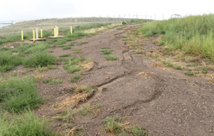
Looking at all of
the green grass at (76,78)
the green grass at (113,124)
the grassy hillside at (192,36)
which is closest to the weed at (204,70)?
the grassy hillside at (192,36)

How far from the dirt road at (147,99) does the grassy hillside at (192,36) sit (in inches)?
75.7

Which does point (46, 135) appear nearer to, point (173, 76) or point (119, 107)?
point (119, 107)

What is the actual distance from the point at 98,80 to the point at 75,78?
635 mm

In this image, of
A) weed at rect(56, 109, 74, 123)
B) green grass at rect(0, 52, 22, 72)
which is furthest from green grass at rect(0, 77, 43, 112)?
green grass at rect(0, 52, 22, 72)

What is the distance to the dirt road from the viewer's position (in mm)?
2980

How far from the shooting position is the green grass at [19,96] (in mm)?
3658

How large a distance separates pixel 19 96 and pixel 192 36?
6.90m

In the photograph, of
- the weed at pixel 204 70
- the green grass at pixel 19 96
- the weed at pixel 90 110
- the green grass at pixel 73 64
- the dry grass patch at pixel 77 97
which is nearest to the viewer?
the weed at pixel 90 110

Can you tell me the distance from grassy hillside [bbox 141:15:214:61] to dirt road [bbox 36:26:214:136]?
6.31 feet

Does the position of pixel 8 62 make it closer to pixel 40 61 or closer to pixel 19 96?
pixel 40 61

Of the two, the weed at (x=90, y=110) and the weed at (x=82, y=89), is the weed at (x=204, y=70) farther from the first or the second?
the weed at (x=90, y=110)

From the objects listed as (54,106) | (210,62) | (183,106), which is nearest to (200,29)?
(210,62)

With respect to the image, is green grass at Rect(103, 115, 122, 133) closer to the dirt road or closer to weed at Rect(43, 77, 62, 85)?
the dirt road

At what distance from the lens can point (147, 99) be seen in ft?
12.5
